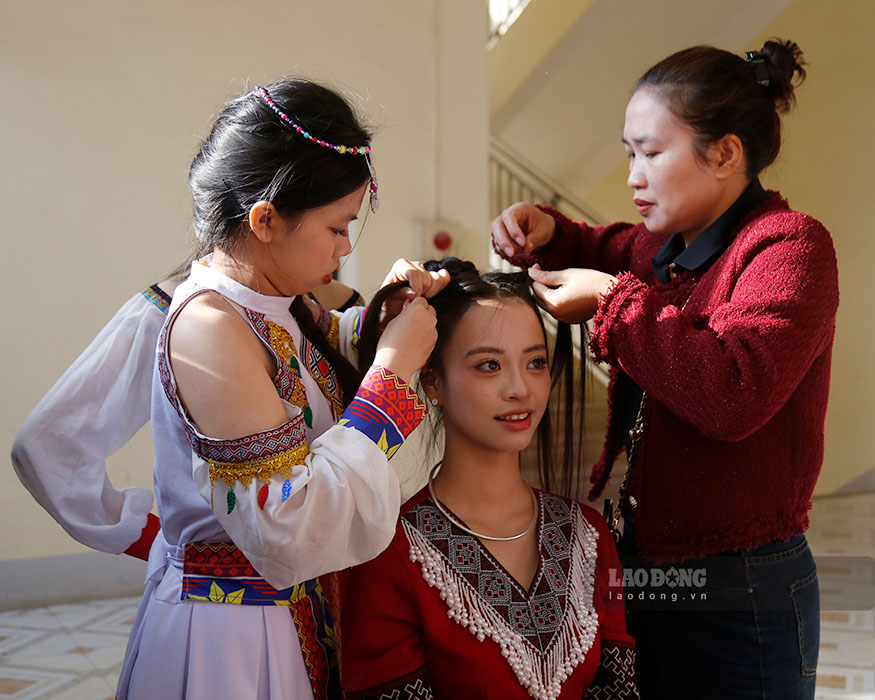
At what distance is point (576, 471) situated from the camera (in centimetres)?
181

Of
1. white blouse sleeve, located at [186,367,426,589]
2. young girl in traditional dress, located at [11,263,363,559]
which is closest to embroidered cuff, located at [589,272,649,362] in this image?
white blouse sleeve, located at [186,367,426,589]

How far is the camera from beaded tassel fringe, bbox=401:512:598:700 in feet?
4.35

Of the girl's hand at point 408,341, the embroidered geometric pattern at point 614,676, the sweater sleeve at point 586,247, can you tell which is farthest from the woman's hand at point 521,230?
the embroidered geometric pattern at point 614,676

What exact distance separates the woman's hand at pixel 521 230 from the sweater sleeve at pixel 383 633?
0.65m

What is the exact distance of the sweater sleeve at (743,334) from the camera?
3.94 feet

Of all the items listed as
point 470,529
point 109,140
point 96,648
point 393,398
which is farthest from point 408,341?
point 109,140

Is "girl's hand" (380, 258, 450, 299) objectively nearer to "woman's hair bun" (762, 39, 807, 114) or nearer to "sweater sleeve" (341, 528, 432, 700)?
"sweater sleeve" (341, 528, 432, 700)

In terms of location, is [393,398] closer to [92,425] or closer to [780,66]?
[92,425]

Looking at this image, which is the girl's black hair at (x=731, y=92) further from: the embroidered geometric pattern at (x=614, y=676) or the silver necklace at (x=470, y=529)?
the embroidered geometric pattern at (x=614, y=676)

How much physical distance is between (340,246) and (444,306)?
1.23 feet

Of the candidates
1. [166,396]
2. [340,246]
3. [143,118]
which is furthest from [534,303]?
[143,118]

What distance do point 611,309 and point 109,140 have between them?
307 centimetres

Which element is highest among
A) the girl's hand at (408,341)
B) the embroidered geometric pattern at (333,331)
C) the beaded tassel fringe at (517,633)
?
the girl's hand at (408,341)

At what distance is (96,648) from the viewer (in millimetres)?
3295
